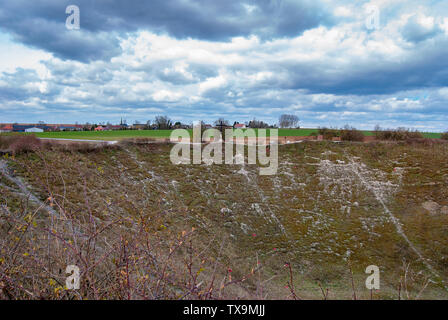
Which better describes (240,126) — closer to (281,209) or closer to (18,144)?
(281,209)

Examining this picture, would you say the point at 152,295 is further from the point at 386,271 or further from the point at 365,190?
the point at 365,190

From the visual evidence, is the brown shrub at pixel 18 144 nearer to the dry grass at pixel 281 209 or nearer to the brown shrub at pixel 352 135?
the dry grass at pixel 281 209

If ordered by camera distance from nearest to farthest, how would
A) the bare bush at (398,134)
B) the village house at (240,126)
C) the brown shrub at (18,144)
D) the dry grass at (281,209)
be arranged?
the dry grass at (281,209) < the brown shrub at (18,144) < the bare bush at (398,134) < the village house at (240,126)

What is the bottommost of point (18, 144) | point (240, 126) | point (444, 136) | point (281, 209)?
point (281, 209)

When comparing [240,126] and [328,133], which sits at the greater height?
[240,126]

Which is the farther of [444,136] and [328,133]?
[328,133]

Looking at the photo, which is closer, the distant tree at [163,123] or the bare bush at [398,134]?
the bare bush at [398,134]

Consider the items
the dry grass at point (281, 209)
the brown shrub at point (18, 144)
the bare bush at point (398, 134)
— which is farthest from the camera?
the bare bush at point (398, 134)

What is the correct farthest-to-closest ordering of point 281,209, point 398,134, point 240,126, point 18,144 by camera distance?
1. point 240,126
2. point 398,134
3. point 281,209
4. point 18,144

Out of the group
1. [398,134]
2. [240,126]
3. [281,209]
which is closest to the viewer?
[281,209]

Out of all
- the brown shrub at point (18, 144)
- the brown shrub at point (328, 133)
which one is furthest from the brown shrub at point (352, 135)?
the brown shrub at point (18, 144)

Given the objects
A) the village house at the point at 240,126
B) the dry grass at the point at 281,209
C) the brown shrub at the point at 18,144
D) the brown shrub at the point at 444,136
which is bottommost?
the dry grass at the point at 281,209

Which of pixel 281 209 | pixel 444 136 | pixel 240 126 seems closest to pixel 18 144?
pixel 281 209

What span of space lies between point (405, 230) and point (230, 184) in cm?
1042
